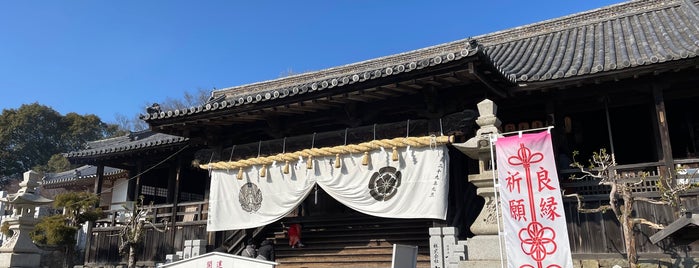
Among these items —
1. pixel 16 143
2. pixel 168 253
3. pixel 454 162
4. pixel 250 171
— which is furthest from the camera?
pixel 16 143

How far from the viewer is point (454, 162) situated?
429 inches

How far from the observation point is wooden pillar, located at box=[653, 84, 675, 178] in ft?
28.1

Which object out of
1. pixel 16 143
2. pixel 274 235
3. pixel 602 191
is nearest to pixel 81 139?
pixel 16 143

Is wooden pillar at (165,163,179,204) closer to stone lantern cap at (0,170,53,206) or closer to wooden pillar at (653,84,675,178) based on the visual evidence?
stone lantern cap at (0,170,53,206)

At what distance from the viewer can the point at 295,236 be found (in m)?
11.7

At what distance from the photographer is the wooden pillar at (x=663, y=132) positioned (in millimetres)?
8570

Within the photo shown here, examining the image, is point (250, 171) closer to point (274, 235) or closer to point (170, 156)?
point (274, 235)

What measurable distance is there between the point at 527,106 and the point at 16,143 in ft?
145

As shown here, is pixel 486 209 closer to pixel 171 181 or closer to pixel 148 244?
pixel 148 244

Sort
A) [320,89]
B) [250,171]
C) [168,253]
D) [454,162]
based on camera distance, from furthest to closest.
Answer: [168,253] → [250,171] → [454,162] → [320,89]

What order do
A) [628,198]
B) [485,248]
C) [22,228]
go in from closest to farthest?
1. [485,248]
2. [628,198]
3. [22,228]

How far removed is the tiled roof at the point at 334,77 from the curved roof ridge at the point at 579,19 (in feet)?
4.63

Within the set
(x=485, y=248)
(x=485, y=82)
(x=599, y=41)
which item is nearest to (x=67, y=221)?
(x=485, y=82)

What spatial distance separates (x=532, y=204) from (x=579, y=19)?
1084 cm
